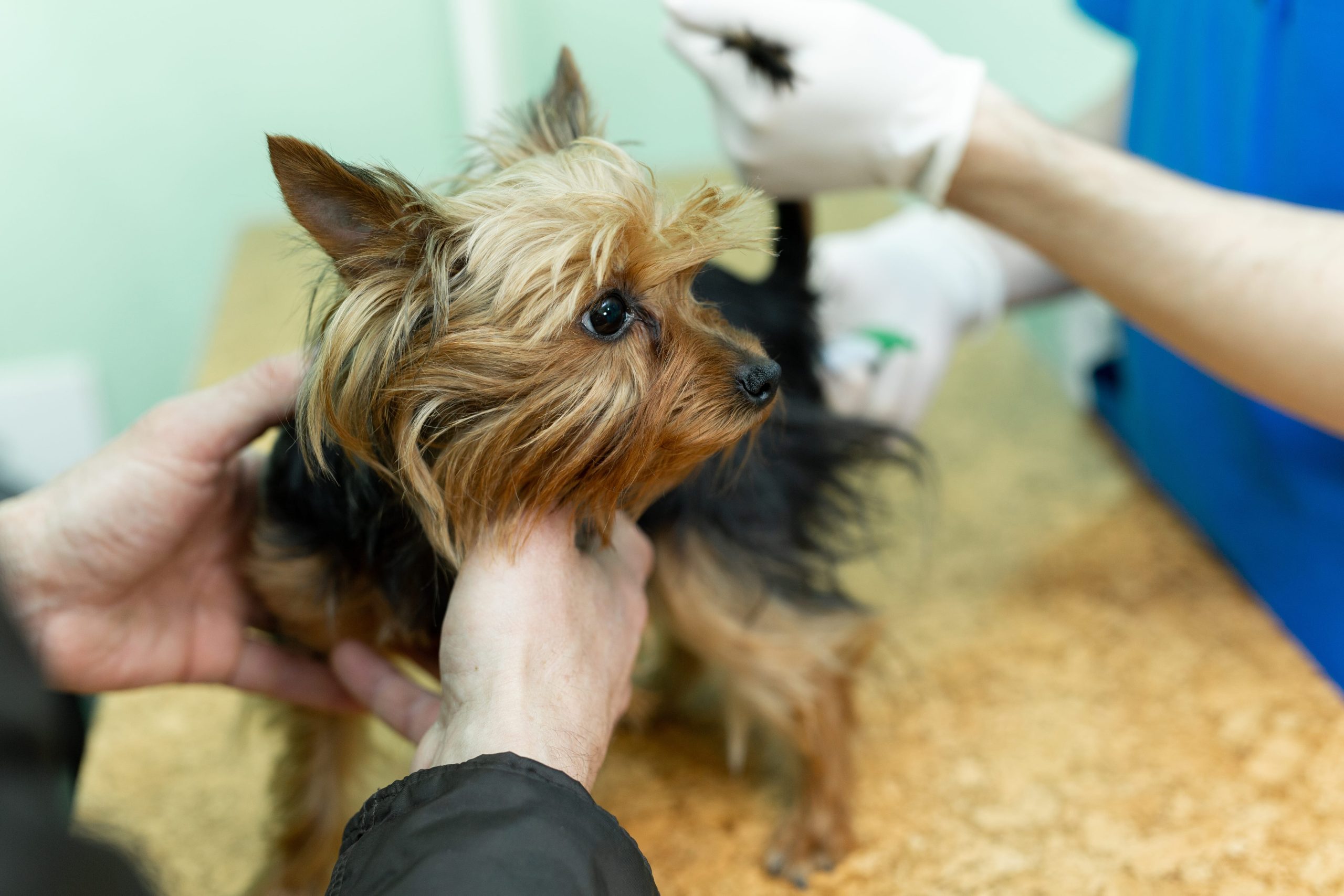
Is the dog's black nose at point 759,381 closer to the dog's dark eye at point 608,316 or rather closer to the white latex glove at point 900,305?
the dog's dark eye at point 608,316

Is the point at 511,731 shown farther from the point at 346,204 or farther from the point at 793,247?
the point at 793,247

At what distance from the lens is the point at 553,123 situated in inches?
32.2

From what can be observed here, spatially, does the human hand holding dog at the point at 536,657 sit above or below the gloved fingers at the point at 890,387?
above

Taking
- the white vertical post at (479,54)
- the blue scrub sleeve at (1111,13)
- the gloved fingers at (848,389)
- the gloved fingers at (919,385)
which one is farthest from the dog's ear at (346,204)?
the white vertical post at (479,54)

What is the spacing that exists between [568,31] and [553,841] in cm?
197

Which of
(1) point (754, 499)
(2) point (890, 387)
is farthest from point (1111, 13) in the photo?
(1) point (754, 499)

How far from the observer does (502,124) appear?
0.85 metres

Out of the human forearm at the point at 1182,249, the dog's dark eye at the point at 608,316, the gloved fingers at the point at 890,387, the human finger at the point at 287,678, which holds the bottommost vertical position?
the human finger at the point at 287,678

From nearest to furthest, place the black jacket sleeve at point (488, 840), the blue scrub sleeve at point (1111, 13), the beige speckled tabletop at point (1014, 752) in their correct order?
the black jacket sleeve at point (488, 840) < the beige speckled tabletop at point (1014, 752) < the blue scrub sleeve at point (1111, 13)

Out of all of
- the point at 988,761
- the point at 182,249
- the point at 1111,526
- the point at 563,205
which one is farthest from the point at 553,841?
the point at 182,249

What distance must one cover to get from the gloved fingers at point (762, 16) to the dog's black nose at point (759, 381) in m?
0.40

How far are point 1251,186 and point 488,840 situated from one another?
98cm

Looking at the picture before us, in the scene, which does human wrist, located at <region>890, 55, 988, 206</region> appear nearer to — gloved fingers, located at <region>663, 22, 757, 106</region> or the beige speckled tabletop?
gloved fingers, located at <region>663, 22, 757, 106</region>

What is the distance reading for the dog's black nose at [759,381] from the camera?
0.71m
